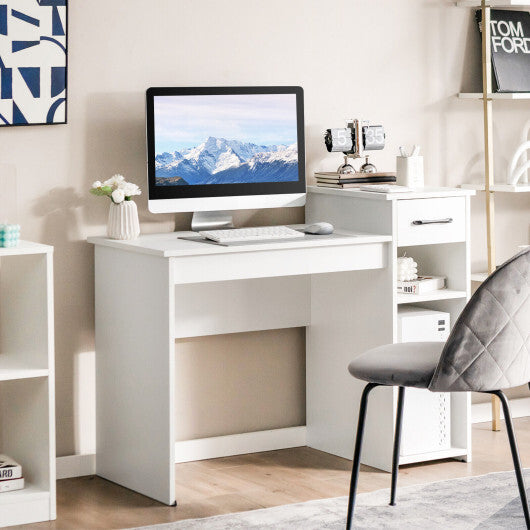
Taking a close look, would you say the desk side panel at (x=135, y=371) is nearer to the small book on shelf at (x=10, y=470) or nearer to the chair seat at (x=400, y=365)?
the small book on shelf at (x=10, y=470)

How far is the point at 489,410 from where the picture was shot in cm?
427

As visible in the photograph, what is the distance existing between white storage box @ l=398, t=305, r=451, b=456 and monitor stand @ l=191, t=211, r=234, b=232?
654 mm

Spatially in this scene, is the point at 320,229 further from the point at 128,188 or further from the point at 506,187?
the point at 506,187

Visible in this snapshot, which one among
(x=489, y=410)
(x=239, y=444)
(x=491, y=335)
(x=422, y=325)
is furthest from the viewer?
(x=489, y=410)

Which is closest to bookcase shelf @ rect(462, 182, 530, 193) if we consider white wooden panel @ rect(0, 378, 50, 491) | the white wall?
the white wall

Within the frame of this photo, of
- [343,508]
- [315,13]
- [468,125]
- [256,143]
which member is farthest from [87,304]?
[468,125]

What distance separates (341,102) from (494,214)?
32.8 inches

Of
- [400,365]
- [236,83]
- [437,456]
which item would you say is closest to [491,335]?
[400,365]

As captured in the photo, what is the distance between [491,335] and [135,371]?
3.82ft

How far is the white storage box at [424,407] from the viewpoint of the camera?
11.8 feet

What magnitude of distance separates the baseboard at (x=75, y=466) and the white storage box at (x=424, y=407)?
1.01 m

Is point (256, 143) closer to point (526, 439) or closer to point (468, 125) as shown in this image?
point (468, 125)

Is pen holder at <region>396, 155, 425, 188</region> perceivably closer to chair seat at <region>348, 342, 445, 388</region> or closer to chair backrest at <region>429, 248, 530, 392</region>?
chair seat at <region>348, 342, 445, 388</region>

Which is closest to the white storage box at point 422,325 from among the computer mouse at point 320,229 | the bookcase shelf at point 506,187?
the computer mouse at point 320,229
